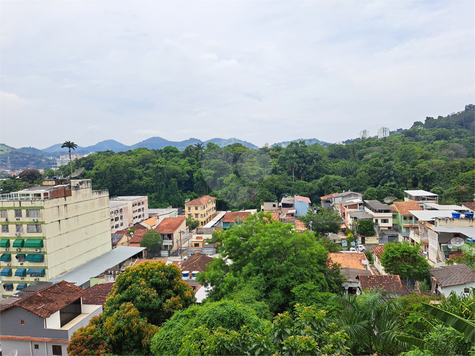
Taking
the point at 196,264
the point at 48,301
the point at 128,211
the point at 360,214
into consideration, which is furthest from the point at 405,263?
the point at 128,211

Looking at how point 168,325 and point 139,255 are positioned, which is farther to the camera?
point 139,255

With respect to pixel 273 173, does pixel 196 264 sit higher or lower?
lower

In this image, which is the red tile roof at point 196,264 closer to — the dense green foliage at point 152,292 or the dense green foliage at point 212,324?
the dense green foliage at point 152,292

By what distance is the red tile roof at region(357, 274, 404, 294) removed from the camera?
1326cm

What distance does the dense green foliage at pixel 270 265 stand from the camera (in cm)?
983

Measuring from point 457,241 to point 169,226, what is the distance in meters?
22.2

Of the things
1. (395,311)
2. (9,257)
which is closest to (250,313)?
(395,311)

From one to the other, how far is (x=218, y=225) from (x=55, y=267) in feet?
56.5

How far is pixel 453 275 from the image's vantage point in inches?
498

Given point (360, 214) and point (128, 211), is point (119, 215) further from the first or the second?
point (360, 214)

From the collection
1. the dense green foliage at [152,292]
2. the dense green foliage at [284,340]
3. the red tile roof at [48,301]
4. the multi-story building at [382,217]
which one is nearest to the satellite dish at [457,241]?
the multi-story building at [382,217]

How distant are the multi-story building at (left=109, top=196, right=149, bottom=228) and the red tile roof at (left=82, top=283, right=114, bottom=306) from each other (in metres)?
19.3

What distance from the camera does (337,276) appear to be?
1243cm

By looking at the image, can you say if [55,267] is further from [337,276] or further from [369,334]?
[369,334]
